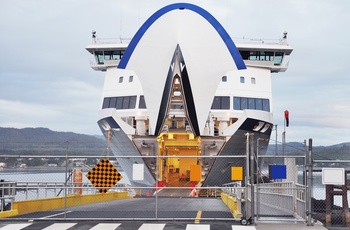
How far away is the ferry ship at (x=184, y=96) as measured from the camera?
22.4 metres

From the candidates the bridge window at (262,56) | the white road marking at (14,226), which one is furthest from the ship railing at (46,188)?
the bridge window at (262,56)

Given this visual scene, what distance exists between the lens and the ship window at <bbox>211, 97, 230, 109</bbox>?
103 ft

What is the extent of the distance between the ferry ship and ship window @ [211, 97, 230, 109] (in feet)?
0.20

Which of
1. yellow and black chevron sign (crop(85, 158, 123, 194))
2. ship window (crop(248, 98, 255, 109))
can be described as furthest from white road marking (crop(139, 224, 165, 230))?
ship window (crop(248, 98, 255, 109))

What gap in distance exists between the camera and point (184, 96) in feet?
74.8

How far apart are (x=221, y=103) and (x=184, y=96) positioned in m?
8.93

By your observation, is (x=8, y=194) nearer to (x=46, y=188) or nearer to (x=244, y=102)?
(x=46, y=188)

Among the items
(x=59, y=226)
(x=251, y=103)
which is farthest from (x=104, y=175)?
(x=251, y=103)

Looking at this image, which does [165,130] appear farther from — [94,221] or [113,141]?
[94,221]

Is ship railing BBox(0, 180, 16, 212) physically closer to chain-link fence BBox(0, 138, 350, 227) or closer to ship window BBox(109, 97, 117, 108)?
chain-link fence BBox(0, 138, 350, 227)

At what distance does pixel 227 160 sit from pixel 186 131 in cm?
273

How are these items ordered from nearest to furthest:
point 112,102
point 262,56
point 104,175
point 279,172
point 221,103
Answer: point 279,172 < point 104,175 < point 221,103 < point 112,102 < point 262,56

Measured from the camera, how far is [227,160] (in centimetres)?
2830

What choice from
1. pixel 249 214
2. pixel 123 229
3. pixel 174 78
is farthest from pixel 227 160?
pixel 123 229
